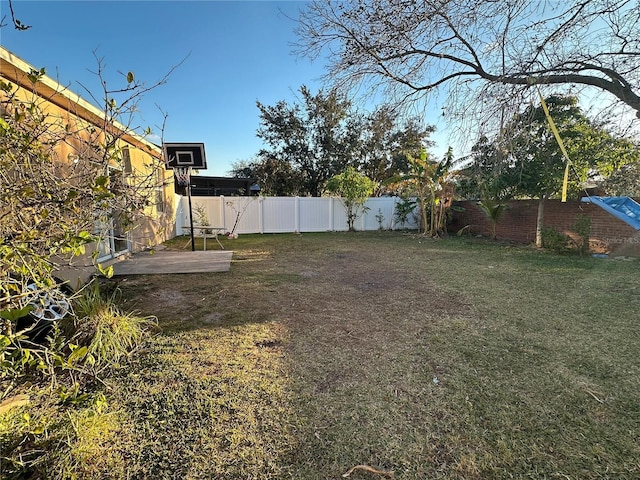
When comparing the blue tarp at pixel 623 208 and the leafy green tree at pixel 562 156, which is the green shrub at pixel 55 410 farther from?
the blue tarp at pixel 623 208

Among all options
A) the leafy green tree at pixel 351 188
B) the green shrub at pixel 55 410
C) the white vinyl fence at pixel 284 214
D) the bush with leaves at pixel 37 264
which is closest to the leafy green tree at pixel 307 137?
the leafy green tree at pixel 351 188

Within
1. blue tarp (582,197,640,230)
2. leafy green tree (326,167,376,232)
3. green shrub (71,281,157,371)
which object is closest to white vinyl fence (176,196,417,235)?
leafy green tree (326,167,376,232)

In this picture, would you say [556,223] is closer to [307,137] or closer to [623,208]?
[623,208]

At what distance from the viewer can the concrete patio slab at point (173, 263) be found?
563 cm

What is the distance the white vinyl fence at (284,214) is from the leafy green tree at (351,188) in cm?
35

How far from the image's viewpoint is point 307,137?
715 inches

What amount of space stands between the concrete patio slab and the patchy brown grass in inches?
34.1

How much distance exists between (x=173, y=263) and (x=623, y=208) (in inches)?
395

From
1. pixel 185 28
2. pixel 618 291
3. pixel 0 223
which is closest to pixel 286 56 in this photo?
pixel 185 28

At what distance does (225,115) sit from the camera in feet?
33.1

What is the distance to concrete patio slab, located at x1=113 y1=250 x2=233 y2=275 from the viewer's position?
5635 mm

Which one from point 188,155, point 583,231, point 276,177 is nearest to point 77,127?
point 188,155

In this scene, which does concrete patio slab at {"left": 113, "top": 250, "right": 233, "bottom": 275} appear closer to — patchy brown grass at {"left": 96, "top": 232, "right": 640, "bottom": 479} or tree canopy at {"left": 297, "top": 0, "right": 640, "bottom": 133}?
patchy brown grass at {"left": 96, "top": 232, "right": 640, "bottom": 479}

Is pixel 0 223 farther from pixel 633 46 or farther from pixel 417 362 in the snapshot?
pixel 633 46
